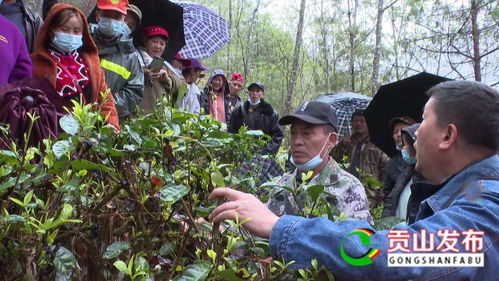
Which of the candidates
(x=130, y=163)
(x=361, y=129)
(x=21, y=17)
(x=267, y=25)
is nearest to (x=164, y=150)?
(x=130, y=163)

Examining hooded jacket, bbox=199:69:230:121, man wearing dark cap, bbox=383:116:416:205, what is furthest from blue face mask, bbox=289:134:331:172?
hooded jacket, bbox=199:69:230:121

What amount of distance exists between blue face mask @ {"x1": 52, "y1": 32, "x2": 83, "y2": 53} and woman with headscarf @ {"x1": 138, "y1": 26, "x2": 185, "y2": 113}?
987 millimetres

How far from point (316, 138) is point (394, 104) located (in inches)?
76.1

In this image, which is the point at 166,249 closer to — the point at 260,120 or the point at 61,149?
the point at 61,149

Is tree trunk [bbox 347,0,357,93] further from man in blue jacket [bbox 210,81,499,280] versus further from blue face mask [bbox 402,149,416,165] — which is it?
man in blue jacket [bbox 210,81,499,280]

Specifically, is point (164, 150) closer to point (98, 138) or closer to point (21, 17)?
point (98, 138)

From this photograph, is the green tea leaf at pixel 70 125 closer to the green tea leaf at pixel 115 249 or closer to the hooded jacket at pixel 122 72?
the green tea leaf at pixel 115 249

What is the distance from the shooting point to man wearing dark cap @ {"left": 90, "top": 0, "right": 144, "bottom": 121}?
3746 mm

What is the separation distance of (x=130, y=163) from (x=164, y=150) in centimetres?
10

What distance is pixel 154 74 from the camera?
4.23 metres

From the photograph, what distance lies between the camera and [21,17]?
3.29 meters

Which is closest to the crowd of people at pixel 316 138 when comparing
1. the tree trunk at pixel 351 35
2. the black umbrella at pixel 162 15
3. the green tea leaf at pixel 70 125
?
the green tea leaf at pixel 70 125

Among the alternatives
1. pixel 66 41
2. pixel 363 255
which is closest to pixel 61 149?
pixel 363 255

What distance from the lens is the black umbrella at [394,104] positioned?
450 centimetres
